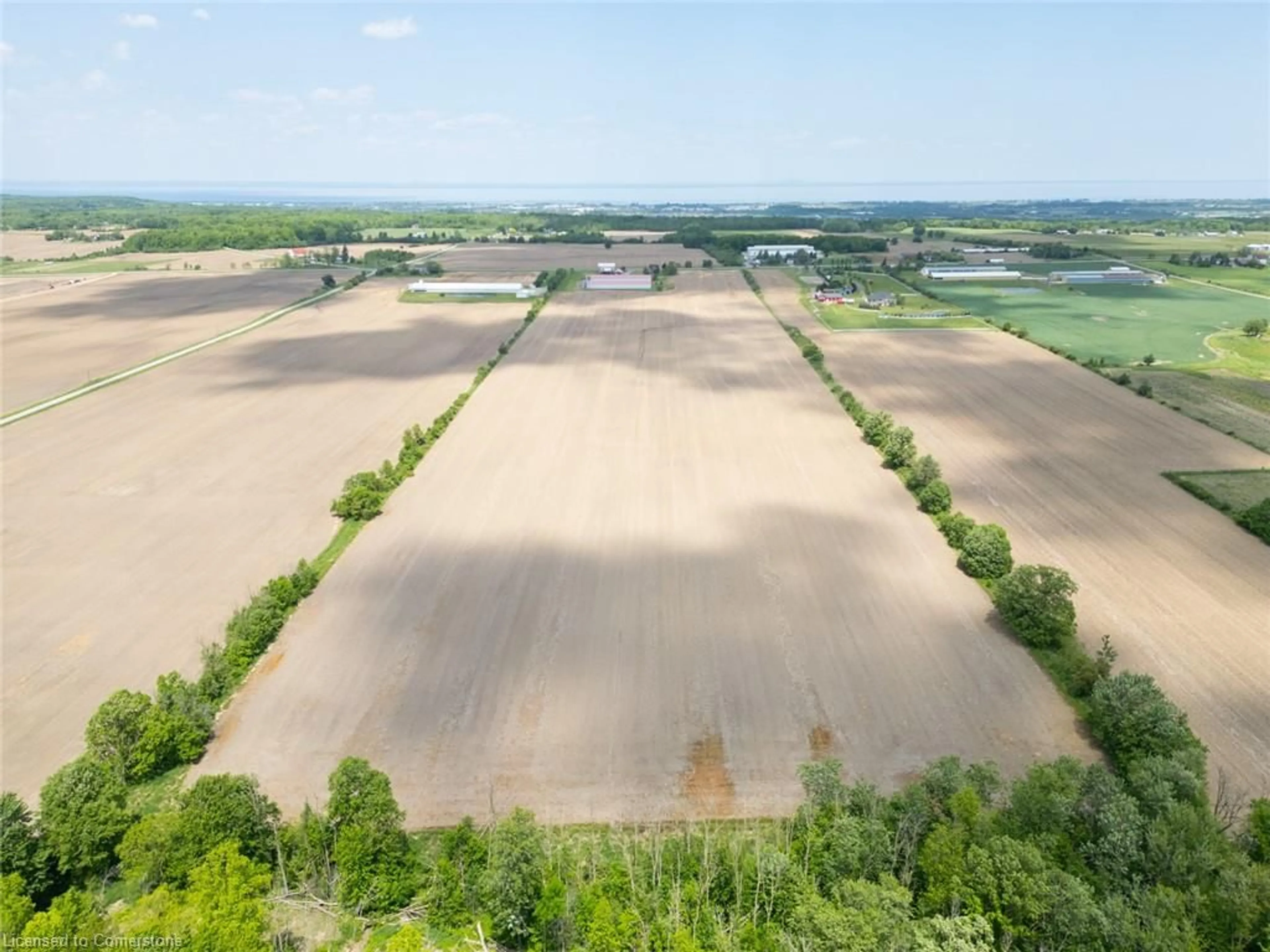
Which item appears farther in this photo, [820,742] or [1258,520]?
[1258,520]

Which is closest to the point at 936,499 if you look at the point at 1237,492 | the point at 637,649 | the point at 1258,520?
the point at 1258,520

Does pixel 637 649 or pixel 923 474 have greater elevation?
pixel 923 474

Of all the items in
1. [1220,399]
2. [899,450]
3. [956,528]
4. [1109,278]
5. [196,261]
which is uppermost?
[196,261]

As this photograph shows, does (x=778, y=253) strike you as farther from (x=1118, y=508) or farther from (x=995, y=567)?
(x=995, y=567)

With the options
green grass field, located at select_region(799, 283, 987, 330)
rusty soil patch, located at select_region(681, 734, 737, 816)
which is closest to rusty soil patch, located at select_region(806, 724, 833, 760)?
rusty soil patch, located at select_region(681, 734, 737, 816)

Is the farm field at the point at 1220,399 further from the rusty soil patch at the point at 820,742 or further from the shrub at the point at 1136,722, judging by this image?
the rusty soil patch at the point at 820,742

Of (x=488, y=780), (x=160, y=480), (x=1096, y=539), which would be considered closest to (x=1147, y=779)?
(x=488, y=780)
